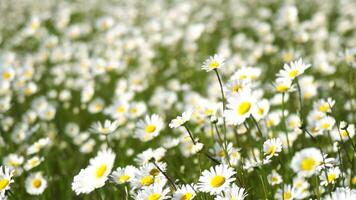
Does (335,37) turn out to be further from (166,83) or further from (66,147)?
(66,147)

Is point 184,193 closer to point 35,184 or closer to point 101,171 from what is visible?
point 101,171

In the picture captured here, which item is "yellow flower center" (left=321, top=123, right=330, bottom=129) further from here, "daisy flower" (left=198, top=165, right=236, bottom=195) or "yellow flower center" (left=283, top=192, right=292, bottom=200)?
"daisy flower" (left=198, top=165, right=236, bottom=195)

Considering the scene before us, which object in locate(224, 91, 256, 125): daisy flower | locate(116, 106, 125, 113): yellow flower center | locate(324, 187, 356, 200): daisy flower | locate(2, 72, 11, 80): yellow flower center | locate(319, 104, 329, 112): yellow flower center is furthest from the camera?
locate(2, 72, 11, 80): yellow flower center

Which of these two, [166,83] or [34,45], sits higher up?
[34,45]

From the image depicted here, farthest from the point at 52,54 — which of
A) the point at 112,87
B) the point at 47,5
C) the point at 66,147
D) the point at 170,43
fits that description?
the point at 47,5

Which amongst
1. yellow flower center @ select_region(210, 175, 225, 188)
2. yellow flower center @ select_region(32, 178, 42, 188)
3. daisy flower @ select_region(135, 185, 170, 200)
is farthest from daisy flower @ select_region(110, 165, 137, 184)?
yellow flower center @ select_region(32, 178, 42, 188)

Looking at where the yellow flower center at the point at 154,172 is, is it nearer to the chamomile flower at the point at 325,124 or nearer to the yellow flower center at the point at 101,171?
the yellow flower center at the point at 101,171

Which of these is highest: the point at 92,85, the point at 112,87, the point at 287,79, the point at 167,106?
the point at 112,87

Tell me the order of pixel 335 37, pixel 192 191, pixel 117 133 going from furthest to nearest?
pixel 335 37, pixel 117 133, pixel 192 191

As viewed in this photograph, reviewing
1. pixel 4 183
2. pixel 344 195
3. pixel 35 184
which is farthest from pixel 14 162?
pixel 344 195
